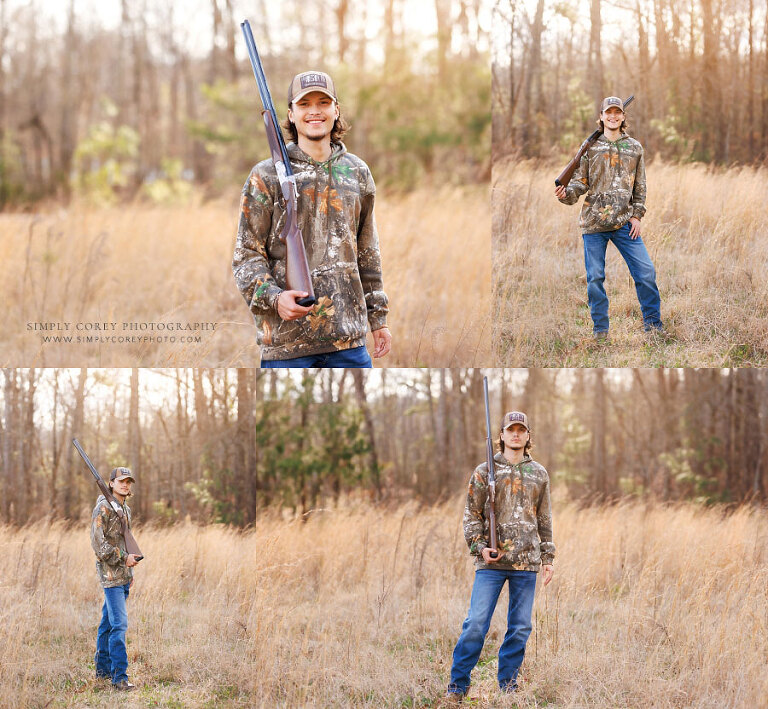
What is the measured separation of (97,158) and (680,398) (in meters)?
11.4

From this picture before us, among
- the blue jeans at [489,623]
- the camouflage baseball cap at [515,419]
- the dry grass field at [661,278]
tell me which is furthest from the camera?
the dry grass field at [661,278]

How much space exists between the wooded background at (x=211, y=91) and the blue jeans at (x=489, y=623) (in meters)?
7.65

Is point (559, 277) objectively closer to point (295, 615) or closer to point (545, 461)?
point (295, 615)

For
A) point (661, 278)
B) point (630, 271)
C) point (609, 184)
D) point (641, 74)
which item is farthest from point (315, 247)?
point (641, 74)

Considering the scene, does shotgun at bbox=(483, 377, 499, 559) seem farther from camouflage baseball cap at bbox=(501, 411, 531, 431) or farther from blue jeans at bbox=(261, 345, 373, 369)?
blue jeans at bbox=(261, 345, 373, 369)

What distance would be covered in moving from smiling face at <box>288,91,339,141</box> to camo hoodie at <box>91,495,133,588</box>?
2.87 meters

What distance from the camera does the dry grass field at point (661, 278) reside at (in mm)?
5180

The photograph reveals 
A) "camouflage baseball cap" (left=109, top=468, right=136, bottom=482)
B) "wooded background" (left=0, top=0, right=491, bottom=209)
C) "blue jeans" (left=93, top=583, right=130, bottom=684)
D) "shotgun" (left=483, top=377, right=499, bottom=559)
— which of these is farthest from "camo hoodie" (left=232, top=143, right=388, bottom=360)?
"wooded background" (left=0, top=0, right=491, bottom=209)

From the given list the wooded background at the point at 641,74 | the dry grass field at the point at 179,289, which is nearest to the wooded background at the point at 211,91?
the dry grass field at the point at 179,289

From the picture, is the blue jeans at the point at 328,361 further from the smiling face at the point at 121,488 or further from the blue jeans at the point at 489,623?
the smiling face at the point at 121,488

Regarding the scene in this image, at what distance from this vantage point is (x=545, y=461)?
903cm

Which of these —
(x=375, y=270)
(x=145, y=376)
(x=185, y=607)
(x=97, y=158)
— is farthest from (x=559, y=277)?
(x=97, y=158)

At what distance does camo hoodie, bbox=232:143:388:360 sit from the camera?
149 inches

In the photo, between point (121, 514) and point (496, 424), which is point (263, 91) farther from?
point (496, 424)
